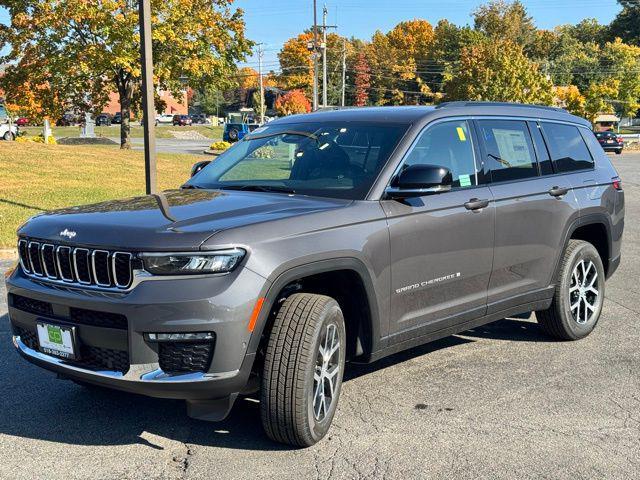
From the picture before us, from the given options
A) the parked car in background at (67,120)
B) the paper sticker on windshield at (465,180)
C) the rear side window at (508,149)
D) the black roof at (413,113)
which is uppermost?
the parked car in background at (67,120)

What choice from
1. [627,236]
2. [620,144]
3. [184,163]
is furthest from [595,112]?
[627,236]

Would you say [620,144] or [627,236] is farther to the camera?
[620,144]

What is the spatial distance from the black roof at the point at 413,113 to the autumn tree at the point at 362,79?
324 feet

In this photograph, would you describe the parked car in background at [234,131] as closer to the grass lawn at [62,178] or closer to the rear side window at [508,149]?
the grass lawn at [62,178]

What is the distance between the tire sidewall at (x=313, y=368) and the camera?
3.72 m

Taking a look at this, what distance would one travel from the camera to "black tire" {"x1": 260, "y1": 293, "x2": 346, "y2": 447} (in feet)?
12.0

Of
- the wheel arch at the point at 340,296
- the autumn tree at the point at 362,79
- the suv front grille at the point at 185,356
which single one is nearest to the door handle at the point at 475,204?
the wheel arch at the point at 340,296

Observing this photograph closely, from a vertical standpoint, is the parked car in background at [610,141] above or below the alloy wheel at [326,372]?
above

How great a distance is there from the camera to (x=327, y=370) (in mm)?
4035

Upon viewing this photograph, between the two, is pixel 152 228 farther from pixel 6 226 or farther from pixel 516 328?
pixel 6 226

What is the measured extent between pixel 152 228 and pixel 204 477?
1249 mm

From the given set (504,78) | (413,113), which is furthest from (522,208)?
(504,78)

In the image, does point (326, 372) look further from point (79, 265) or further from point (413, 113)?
point (413, 113)

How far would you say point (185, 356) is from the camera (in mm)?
3479
